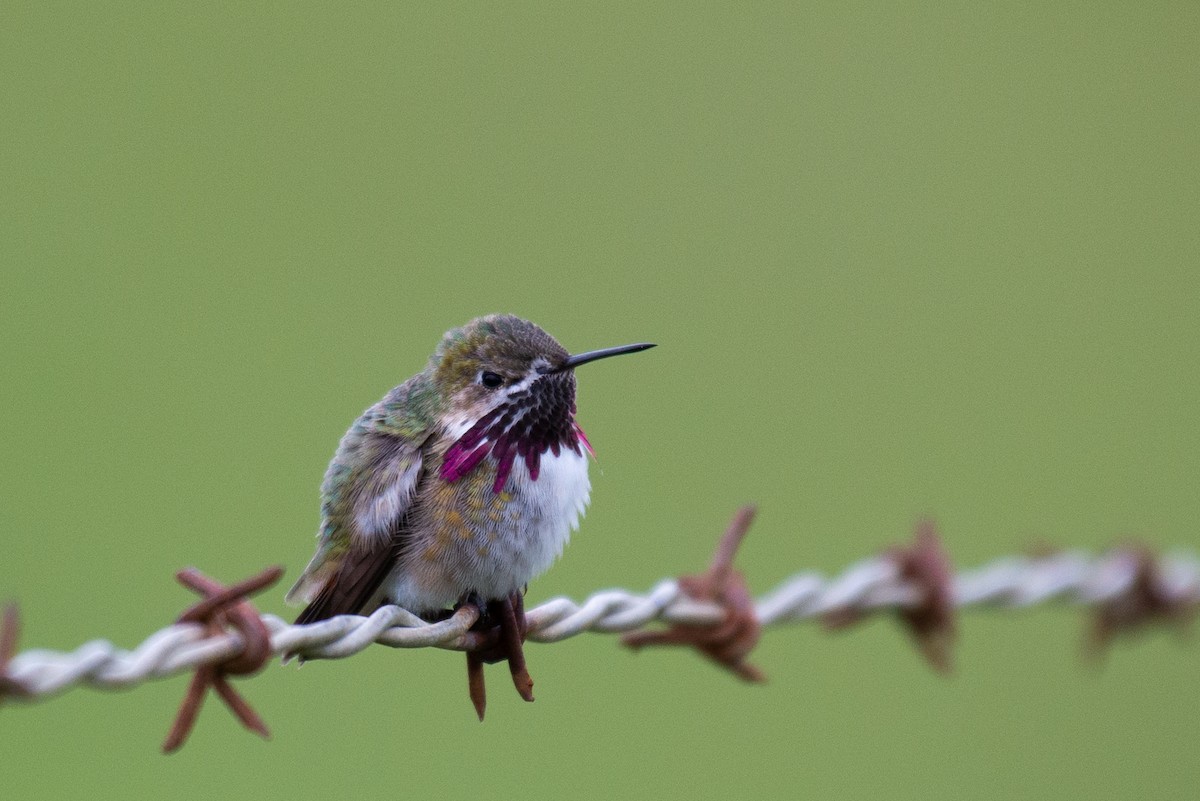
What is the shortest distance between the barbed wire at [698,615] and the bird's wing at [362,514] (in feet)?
1.05

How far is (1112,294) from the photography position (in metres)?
13.4

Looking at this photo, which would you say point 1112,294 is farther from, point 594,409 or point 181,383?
point 181,383

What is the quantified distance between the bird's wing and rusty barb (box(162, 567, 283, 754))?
1.08m

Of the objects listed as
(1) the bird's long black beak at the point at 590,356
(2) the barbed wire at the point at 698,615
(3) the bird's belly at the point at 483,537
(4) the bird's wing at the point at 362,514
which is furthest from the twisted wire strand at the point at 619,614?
(1) the bird's long black beak at the point at 590,356

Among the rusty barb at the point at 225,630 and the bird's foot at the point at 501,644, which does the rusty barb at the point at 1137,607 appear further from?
the rusty barb at the point at 225,630

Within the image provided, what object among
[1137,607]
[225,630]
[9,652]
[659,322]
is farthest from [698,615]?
[659,322]

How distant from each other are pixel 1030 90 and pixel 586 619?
44.0ft

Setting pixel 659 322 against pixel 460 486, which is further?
pixel 659 322

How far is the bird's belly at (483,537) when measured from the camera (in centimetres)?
444

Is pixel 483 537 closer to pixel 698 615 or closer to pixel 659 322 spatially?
pixel 698 615

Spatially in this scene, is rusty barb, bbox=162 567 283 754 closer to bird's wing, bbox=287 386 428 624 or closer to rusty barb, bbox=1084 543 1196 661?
bird's wing, bbox=287 386 428 624

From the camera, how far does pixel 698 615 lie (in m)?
4.54

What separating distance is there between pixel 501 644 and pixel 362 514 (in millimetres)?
664

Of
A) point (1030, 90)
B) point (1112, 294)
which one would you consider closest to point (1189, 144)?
point (1030, 90)
